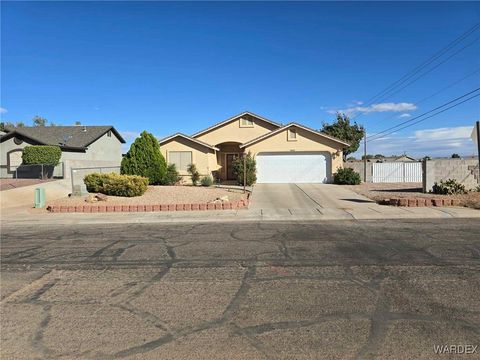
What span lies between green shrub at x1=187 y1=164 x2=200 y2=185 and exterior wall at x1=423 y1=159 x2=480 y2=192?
544 inches

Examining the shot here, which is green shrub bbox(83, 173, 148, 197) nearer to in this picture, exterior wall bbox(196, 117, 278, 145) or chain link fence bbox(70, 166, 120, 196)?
chain link fence bbox(70, 166, 120, 196)

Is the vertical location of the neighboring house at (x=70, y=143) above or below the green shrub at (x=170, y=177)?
above

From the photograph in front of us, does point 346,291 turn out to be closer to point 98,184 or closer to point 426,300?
point 426,300

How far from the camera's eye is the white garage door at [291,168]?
26688mm

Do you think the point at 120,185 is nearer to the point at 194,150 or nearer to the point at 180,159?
the point at 180,159

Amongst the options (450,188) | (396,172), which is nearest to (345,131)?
(396,172)

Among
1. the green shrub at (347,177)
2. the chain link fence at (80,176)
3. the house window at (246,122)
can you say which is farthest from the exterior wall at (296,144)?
the chain link fence at (80,176)

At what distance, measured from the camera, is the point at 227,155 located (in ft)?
103

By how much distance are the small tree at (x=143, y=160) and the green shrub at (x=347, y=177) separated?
11.6 metres

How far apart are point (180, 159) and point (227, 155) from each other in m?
5.29

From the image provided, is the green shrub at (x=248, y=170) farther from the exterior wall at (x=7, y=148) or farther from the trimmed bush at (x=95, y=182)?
the exterior wall at (x=7, y=148)

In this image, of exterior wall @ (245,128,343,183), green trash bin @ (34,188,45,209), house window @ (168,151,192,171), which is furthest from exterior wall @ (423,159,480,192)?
green trash bin @ (34,188,45,209)

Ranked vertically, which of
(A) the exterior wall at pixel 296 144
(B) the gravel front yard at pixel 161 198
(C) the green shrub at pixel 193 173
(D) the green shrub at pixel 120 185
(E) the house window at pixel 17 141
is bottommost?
(B) the gravel front yard at pixel 161 198

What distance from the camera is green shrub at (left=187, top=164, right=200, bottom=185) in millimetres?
25844
